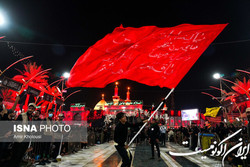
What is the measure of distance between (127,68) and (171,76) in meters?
2.02

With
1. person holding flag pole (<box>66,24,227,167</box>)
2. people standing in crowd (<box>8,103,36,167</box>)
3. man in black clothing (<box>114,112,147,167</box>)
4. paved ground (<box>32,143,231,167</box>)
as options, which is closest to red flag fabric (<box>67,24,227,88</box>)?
person holding flag pole (<box>66,24,227,167</box>)

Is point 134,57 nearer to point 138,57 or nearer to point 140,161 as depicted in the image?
point 138,57

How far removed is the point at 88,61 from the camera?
8281 mm

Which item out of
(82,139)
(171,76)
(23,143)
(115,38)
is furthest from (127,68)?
(82,139)

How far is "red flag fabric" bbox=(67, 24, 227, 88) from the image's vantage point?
304 inches

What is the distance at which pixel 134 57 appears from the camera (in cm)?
838

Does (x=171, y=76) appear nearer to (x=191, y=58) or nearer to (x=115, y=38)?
(x=191, y=58)

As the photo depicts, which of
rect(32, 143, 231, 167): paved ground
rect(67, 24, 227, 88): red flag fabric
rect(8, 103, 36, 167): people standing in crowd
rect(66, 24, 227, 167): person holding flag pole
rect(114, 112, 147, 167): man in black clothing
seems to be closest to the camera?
rect(114, 112, 147, 167): man in black clothing

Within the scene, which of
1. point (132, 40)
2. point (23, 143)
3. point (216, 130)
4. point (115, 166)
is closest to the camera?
point (23, 143)

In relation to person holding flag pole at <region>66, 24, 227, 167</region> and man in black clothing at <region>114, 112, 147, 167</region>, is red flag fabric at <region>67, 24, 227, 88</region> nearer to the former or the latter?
person holding flag pole at <region>66, 24, 227, 167</region>

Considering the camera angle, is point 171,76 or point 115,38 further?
point 115,38

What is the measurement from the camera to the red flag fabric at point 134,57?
7.72 meters

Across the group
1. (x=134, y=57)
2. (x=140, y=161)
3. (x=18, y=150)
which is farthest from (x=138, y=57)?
(x=18, y=150)

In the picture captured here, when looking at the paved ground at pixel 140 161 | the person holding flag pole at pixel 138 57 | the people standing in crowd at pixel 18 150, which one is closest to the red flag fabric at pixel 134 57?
the person holding flag pole at pixel 138 57
